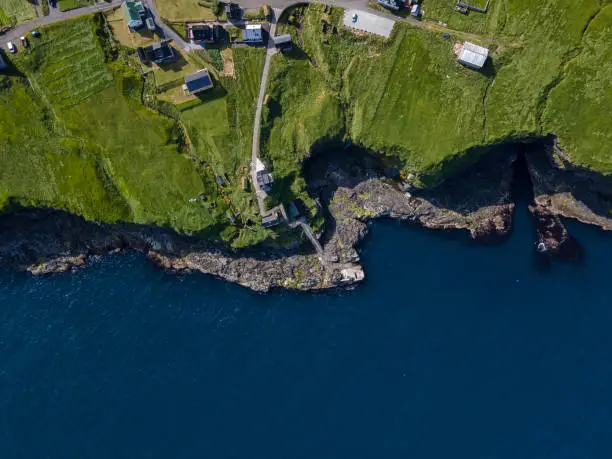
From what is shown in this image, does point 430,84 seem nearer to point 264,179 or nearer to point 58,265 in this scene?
point 264,179

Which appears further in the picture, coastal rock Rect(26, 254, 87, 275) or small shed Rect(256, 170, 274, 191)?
coastal rock Rect(26, 254, 87, 275)

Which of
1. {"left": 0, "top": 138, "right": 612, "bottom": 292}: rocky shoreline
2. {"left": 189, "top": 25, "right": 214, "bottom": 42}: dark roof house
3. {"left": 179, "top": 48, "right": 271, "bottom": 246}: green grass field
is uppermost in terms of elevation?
{"left": 189, "top": 25, "right": 214, "bottom": 42}: dark roof house

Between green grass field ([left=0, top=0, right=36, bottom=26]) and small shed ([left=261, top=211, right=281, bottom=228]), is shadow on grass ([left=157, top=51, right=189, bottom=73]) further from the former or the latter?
small shed ([left=261, top=211, right=281, bottom=228])

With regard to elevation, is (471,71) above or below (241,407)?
above

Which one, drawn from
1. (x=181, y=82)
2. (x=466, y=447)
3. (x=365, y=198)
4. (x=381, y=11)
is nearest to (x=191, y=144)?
(x=181, y=82)

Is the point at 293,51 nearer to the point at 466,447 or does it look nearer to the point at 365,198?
→ the point at 365,198

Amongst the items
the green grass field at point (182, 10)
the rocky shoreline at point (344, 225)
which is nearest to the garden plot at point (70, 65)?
the green grass field at point (182, 10)

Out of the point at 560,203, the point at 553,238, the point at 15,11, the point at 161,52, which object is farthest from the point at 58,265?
the point at 560,203

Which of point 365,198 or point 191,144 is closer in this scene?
point 191,144

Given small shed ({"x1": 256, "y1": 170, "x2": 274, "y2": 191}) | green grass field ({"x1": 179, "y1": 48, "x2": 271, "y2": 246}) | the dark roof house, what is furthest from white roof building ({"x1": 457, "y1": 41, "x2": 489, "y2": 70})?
the dark roof house
